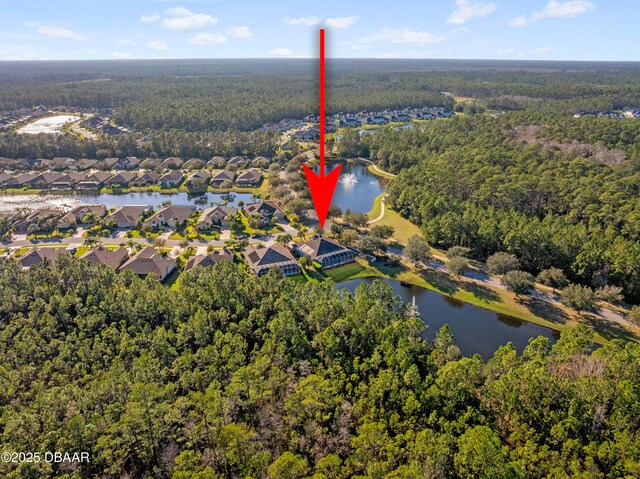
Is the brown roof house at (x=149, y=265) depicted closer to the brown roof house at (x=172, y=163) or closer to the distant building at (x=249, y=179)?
the distant building at (x=249, y=179)

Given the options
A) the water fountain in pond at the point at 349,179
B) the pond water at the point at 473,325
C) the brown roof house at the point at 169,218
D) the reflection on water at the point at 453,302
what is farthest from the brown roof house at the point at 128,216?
the reflection on water at the point at 453,302

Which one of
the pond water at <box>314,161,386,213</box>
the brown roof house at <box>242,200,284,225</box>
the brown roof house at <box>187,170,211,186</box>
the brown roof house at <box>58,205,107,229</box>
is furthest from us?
the brown roof house at <box>187,170,211,186</box>

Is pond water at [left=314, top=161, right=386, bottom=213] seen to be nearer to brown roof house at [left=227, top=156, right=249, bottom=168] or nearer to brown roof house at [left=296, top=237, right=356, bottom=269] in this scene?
brown roof house at [left=227, top=156, right=249, bottom=168]

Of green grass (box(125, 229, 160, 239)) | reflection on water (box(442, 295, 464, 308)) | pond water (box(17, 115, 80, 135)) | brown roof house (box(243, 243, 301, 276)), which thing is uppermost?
pond water (box(17, 115, 80, 135))

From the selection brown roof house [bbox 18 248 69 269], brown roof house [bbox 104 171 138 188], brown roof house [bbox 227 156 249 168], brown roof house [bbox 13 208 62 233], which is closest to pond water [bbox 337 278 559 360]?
brown roof house [bbox 18 248 69 269]

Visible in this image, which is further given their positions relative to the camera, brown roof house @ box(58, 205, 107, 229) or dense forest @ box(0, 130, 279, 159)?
dense forest @ box(0, 130, 279, 159)

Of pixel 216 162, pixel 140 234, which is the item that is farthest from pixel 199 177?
pixel 140 234
